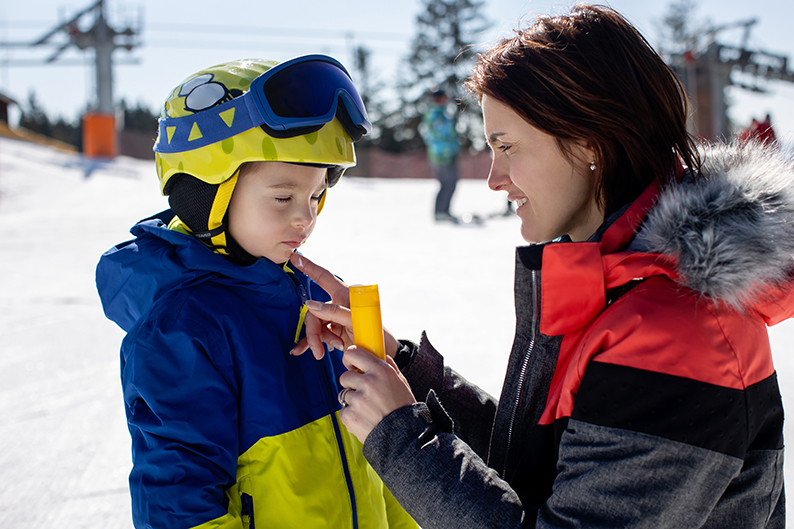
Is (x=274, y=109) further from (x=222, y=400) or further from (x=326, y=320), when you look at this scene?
(x=222, y=400)

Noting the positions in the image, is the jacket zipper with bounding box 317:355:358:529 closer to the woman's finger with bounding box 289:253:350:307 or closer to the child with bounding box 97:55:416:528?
the child with bounding box 97:55:416:528

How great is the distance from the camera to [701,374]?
0.86m

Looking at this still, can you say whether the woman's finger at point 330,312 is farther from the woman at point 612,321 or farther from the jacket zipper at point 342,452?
the jacket zipper at point 342,452

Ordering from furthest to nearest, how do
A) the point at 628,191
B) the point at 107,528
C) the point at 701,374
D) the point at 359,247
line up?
the point at 359,247 < the point at 107,528 < the point at 628,191 < the point at 701,374

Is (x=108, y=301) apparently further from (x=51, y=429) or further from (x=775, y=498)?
(x=775, y=498)

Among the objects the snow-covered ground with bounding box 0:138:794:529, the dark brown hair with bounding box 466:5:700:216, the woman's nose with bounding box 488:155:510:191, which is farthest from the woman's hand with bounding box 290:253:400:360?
the snow-covered ground with bounding box 0:138:794:529

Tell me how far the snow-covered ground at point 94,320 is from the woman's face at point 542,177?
1378mm

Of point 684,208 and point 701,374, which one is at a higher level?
point 684,208

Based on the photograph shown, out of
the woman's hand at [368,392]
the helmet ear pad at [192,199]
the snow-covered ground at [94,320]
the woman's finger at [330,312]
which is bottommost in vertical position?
the snow-covered ground at [94,320]

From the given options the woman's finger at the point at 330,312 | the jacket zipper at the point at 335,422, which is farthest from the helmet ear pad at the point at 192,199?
the jacket zipper at the point at 335,422

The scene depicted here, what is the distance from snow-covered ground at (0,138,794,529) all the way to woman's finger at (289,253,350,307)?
1161 millimetres

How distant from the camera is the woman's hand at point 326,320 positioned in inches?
51.3

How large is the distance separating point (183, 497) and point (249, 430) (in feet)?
0.67

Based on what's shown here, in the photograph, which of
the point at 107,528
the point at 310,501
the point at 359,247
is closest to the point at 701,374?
the point at 310,501
